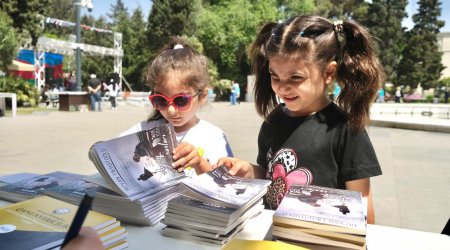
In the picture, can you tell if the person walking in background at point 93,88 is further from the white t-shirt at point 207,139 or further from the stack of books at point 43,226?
the stack of books at point 43,226

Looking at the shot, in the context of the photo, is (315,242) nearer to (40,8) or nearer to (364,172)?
(364,172)

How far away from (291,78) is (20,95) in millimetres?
17015

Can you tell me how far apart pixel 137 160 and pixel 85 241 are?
0.75m

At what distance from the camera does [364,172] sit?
162 centimetres

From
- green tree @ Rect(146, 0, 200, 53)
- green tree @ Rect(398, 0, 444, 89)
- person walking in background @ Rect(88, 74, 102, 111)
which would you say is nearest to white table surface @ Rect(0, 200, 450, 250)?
person walking in background @ Rect(88, 74, 102, 111)

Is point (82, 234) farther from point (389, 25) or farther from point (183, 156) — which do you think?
point (389, 25)

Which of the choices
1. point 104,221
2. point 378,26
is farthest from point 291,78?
point 378,26

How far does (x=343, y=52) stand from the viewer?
1854mm

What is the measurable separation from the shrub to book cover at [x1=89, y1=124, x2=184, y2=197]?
54.8ft

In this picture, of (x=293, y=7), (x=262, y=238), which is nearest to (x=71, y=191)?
(x=262, y=238)

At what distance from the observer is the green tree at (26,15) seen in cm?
1981

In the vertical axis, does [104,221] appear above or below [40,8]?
below

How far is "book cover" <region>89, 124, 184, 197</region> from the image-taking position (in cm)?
119

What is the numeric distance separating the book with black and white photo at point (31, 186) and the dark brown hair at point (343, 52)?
3.29 feet
